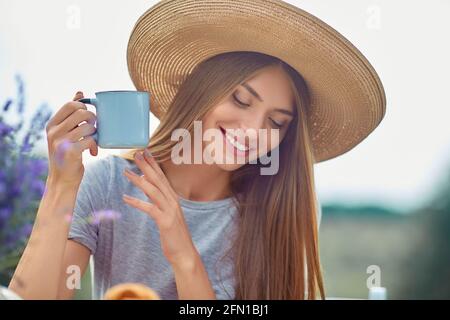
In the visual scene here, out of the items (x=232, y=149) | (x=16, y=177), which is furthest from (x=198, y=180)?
(x=16, y=177)

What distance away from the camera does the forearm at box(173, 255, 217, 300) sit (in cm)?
134

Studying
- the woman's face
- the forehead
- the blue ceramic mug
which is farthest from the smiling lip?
the blue ceramic mug

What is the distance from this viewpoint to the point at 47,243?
1.29 metres

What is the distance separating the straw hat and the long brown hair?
0.04 meters

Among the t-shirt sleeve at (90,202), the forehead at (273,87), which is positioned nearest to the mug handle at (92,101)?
the t-shirt sleeve at (90,202)

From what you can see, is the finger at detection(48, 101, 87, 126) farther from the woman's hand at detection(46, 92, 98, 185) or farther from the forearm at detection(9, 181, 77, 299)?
the forearm at detection(9, 181, 77, 299)

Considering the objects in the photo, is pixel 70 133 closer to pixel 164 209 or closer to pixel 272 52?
pixel 164 209

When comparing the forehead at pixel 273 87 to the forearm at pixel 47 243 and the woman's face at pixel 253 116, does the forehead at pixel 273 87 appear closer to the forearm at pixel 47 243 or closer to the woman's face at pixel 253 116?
the woman's face at pixel 253 116

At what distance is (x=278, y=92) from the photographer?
1471 mm

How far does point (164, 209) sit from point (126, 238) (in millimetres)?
251

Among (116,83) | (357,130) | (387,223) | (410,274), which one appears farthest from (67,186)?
(410,274)

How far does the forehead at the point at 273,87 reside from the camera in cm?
146

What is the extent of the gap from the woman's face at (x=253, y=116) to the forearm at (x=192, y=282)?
0.90 feet
